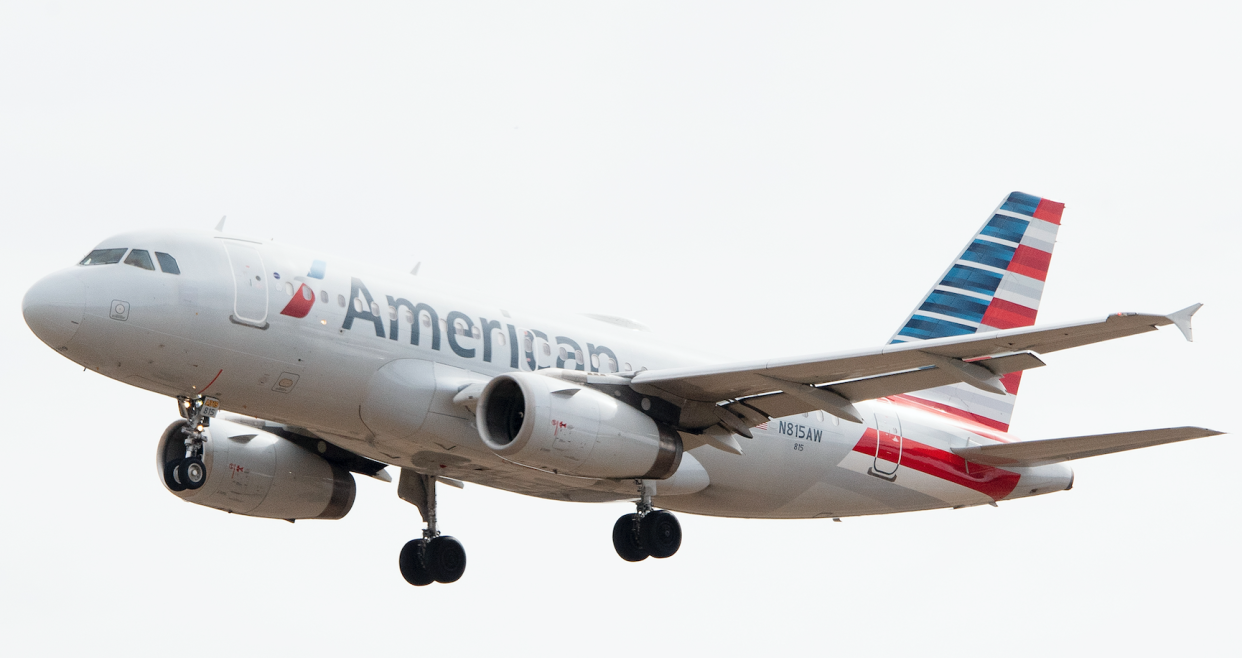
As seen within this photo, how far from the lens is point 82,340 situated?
21.4 metres

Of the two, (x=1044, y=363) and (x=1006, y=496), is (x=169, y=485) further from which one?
(x=1006, y=496)

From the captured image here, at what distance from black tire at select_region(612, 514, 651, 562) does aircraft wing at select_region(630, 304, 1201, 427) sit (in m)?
1.95

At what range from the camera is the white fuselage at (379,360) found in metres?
21.8

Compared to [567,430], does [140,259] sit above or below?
above

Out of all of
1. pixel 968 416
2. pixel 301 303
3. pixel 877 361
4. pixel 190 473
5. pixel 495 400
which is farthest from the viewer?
pixel 968 416

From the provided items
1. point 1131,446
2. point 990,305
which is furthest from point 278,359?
point 990,305

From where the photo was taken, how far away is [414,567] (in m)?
29.0

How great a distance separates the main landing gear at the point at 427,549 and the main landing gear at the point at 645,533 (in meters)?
4.48

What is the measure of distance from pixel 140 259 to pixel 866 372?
10462 mm

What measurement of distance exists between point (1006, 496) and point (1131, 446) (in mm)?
4162

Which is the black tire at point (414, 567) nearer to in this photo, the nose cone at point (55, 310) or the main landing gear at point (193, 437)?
the main landing gear at point (193, 437)

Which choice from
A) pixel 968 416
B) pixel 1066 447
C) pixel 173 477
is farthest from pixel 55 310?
pixel 968 416

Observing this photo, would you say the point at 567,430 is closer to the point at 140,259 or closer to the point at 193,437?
the point at 193,437

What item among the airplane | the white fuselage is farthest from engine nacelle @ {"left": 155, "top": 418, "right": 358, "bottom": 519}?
the white fuselage
